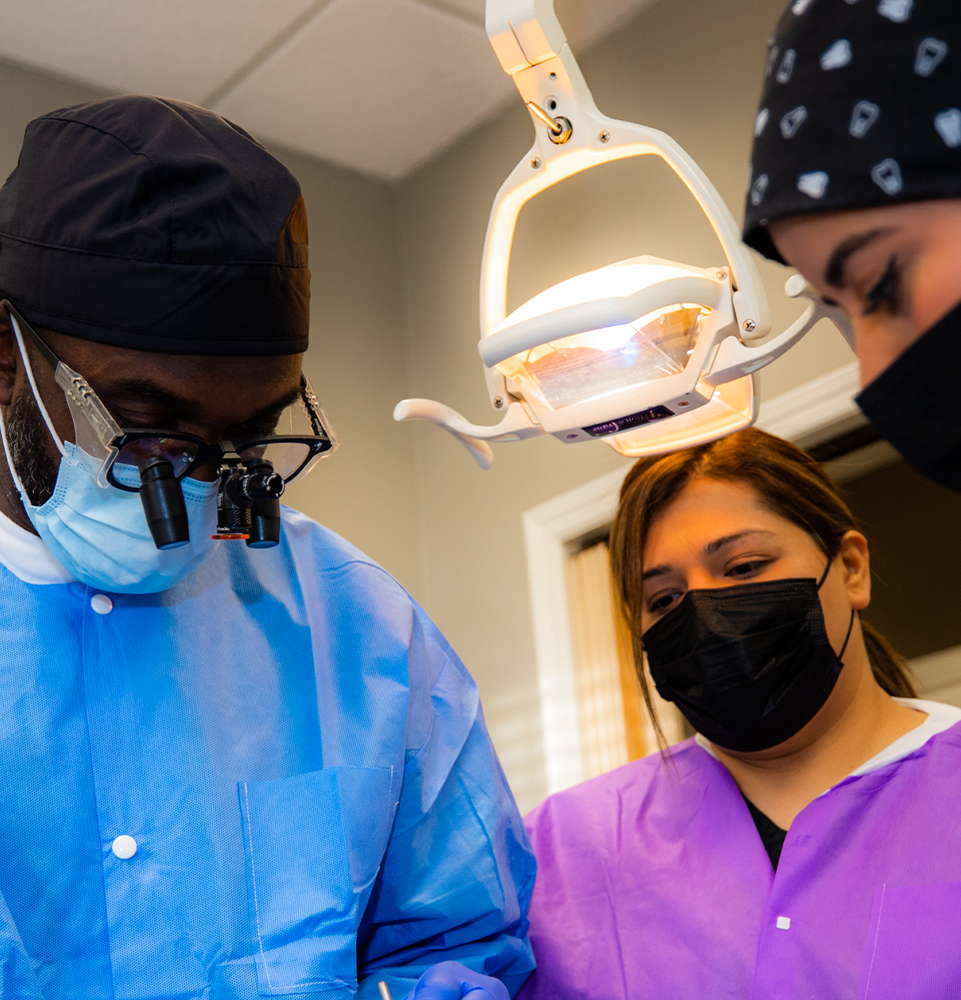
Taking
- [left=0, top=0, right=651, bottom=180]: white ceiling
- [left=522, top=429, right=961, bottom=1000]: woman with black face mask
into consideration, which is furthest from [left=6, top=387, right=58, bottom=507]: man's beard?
[left=0, top=0, right=651, bottom=180]: white ceiling

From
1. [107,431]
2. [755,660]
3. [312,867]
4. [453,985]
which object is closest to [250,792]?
[312,867]

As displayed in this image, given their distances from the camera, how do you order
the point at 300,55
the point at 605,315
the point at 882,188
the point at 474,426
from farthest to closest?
the point at 300,55 → the point at 474,426 → the point at 605,315 → the point at 882,188

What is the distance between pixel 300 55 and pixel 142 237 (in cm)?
220

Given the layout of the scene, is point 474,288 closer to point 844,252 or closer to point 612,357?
point 612,357

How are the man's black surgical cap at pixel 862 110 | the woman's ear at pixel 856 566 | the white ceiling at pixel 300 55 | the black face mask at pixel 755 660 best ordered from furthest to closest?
the white ceiling at pixel 300 55 → the woman's ear at pixel 856 566 → the black face mask at pixel 755 660 → the man's black surgical cap at pixel 862 110

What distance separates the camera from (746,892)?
1580mm

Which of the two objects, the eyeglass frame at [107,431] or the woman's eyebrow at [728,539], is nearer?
the eyeglass frame at [107,431]

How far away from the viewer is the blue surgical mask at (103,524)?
1226 mm

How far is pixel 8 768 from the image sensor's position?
1173 millimetres

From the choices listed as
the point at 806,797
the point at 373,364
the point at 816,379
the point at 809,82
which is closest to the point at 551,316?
the point at 809,82

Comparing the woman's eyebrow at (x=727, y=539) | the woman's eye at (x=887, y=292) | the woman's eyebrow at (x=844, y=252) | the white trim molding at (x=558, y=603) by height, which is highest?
the woman's eyebrow at (x=844, y=252)

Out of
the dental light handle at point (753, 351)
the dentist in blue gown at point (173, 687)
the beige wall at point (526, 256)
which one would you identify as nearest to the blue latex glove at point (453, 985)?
the dentist in blue gown at point (173, 687)

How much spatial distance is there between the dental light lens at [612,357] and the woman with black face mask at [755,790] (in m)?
0.60

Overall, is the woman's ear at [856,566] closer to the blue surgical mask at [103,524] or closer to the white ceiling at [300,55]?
the blue surgical mask at [103,524]
